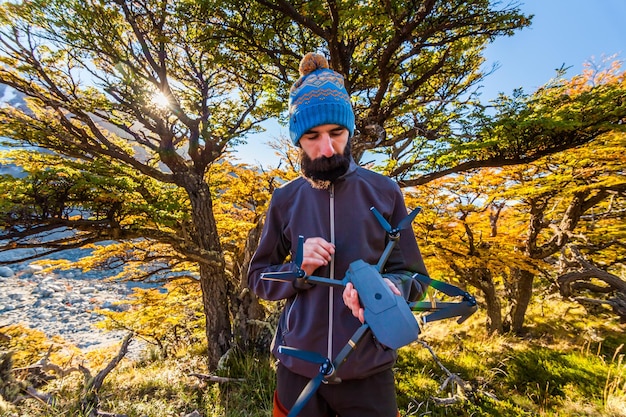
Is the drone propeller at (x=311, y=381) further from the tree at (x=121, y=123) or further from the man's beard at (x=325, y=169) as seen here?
the tree at (x=121, y=123)

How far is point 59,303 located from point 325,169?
54.1 m

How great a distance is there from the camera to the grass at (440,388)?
3518 millimetres

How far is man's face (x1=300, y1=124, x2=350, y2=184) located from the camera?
1.38 metres

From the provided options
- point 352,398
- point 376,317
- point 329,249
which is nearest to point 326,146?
point 329,249

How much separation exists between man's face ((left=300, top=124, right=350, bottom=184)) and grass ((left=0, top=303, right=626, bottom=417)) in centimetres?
313

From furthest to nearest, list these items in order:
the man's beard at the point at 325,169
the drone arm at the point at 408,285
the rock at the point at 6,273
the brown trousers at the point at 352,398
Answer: the rock at the point at 6,273
the man's beard at the point at 325,169
the brown trousers at the point at 352,398
the drone arm at the point at 408,285

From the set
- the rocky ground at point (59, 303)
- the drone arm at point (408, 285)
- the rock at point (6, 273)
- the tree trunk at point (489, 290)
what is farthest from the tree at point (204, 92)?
the rock at point (6, 273)

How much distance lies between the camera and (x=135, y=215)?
5.40 meters

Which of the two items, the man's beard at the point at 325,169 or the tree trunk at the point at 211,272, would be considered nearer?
the man's beard at the point at 325,169

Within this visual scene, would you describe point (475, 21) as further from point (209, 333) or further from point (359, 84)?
point (209, 333)

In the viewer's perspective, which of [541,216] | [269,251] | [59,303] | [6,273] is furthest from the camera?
[6,273]

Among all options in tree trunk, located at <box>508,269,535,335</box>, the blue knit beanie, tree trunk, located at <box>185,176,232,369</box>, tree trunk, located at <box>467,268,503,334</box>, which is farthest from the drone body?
tree trunk, located at <box>508,269,535,335</box>

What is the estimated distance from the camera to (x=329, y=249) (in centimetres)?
112

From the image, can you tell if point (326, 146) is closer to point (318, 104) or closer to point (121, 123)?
point (318, 104)
